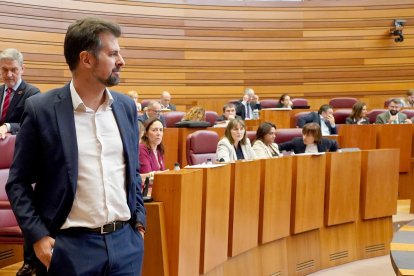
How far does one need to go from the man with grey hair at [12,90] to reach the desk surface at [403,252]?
170cm

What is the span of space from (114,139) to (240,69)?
774 cm

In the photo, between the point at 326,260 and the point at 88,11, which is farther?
the point at 88,11

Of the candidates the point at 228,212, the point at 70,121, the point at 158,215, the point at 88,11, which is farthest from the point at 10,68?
the point at 88,11

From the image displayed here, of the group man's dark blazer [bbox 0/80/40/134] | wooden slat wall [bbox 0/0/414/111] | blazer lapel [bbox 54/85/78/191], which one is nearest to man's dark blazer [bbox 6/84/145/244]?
blazer lapel [bbox 54/85/78/191]

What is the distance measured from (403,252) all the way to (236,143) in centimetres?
235

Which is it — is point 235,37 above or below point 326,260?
above

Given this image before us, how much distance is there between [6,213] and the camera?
2.61m

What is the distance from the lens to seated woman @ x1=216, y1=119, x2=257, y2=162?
444 cm

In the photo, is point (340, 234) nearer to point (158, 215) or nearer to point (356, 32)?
point (158, 215)

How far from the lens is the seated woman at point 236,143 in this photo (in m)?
4.44

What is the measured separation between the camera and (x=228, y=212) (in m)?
3.14

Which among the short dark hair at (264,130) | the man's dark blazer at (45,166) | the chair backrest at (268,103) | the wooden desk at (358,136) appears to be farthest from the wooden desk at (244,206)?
the chair backrest at (268,103)

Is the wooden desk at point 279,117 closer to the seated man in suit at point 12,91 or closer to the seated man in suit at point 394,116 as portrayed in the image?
the seated man in suit at point 394,116

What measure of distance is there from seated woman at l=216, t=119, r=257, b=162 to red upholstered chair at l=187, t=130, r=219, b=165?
0.25 metres
